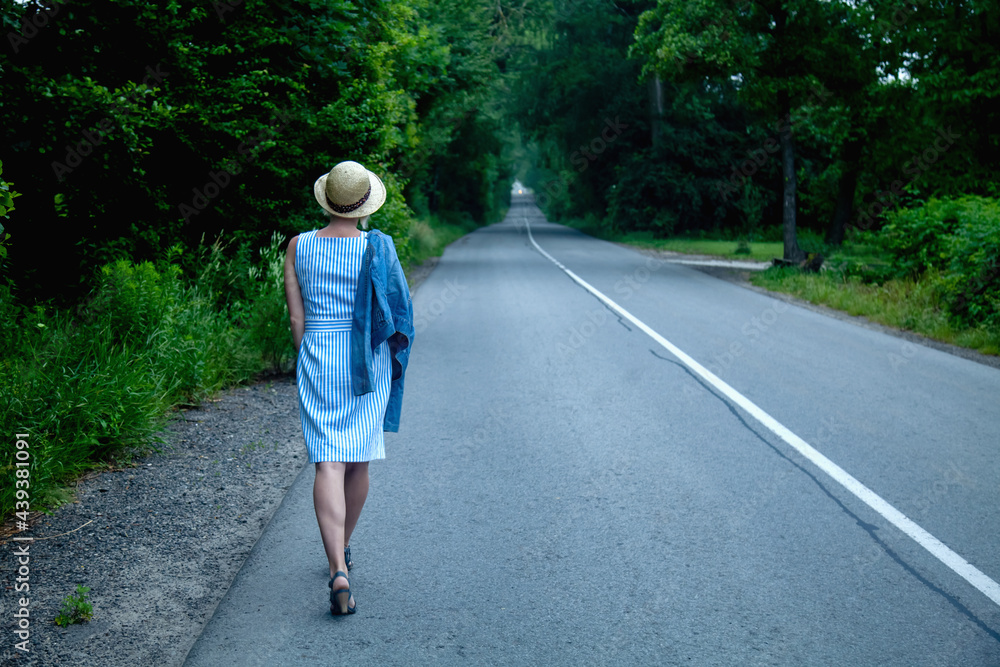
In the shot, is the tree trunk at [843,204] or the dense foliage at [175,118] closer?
the dense foliage at [175,118]

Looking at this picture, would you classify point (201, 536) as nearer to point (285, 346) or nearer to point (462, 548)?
point (462, 548)

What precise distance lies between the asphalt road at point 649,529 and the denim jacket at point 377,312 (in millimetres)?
1039

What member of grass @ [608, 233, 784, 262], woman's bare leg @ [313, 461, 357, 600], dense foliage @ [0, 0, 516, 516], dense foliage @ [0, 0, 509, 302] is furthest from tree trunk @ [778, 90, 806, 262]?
woman's bare leg @ [313, 461, 357, 600]

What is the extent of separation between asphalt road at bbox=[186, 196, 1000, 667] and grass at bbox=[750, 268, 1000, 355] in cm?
229

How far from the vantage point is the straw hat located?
3918 mm

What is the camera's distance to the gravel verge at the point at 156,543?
3479 millimetres

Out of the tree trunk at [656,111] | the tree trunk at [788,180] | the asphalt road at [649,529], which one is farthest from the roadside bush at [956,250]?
the tree trunk at [656,111]

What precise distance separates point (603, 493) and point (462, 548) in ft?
3.95

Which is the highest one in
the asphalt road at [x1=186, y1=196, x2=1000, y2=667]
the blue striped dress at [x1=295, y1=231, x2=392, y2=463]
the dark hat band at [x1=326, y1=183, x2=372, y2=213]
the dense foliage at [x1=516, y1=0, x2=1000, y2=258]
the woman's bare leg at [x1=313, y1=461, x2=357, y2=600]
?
the dense foliage at [x1=516, y1=0, x2=1000, y2=258]

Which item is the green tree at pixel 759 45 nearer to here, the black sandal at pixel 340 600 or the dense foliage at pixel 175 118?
the dense foliage at pixel 175 118

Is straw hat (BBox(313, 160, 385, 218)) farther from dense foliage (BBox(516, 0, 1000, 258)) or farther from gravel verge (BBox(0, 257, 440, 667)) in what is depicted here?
dense foliage (BBox(516, 0, 1000, 258))

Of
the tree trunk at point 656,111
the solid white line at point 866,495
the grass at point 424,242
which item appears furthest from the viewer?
the tree trunk at point 656,111

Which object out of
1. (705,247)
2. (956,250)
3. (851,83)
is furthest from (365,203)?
(705,247)

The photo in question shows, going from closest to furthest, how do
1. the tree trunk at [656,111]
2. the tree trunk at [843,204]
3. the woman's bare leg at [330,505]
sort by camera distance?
the woman's bare leg at [330,505] → the tree trunk at [843,204] → the tree trunk at [656,111]
